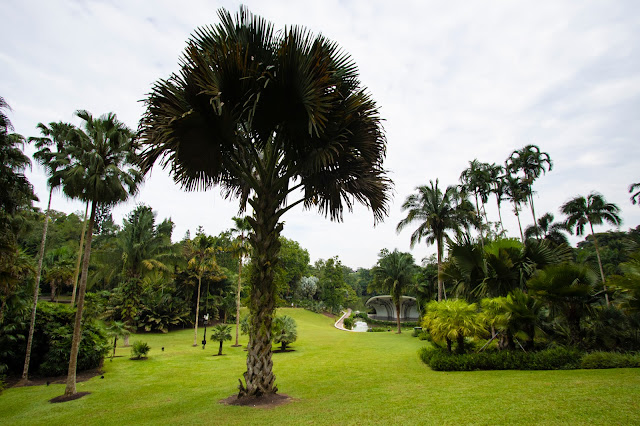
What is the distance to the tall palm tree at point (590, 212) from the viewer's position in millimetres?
25906

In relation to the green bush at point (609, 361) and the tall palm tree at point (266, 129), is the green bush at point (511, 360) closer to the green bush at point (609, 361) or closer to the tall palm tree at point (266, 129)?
the green bush at point (609, 361)

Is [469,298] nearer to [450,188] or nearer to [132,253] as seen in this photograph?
[450,188]

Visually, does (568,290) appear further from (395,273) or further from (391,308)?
(391,308)

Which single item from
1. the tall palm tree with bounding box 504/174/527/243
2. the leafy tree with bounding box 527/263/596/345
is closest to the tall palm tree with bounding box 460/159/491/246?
the tall palm tree with bounding box 504/174/527/243

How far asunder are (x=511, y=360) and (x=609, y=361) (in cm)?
255

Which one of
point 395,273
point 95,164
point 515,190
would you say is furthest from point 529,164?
point 95,164

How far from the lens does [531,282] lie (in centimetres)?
1077

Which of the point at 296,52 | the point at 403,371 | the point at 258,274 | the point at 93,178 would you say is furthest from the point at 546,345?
the point at 93,178

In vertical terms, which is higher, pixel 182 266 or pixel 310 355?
pixel 182 266

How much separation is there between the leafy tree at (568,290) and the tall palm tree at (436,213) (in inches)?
484

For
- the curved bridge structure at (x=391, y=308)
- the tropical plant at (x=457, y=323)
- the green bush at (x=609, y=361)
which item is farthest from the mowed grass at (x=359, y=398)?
the curved bridge structure at (x=391, y=308)

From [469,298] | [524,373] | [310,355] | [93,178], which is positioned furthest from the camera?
[310,355]

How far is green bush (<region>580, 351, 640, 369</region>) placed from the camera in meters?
9.23

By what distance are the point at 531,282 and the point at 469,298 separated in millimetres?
2603
